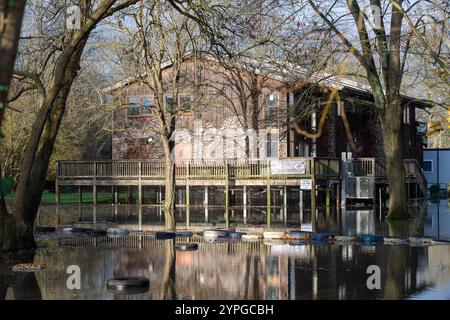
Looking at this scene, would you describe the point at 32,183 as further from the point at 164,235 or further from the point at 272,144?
the point at 272,144

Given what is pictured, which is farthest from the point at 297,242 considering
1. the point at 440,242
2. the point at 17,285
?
the point at 17,285

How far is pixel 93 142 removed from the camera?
53.6m

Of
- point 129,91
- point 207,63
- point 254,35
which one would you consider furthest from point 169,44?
point 254,35

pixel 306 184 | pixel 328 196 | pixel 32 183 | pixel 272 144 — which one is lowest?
pixel 328 196

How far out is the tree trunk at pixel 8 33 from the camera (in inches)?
206

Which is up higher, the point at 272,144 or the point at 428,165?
the point at 272,144

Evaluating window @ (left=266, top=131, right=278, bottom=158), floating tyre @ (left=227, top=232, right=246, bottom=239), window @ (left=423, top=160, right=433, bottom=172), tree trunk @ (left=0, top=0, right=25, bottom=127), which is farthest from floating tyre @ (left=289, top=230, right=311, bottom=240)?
window @ (left=423, top=160, right=433, bottom=172)

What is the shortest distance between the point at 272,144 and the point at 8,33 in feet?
110

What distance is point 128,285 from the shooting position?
35.3 ft

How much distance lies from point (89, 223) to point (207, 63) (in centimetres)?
1497

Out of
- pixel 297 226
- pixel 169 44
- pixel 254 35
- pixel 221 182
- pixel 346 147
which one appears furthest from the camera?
pixel 346 147

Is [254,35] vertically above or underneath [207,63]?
underneath

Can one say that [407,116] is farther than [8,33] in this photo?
Yes
